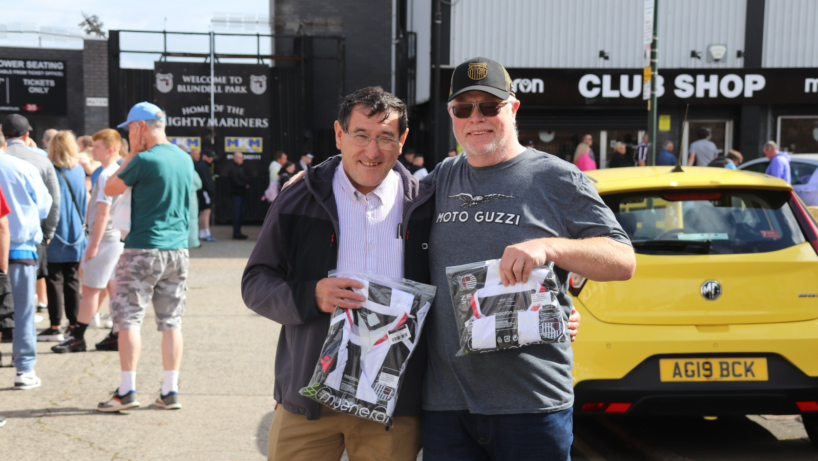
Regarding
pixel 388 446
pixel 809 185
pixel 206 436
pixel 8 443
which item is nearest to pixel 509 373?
pixel 388 446

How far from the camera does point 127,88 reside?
2009 cm

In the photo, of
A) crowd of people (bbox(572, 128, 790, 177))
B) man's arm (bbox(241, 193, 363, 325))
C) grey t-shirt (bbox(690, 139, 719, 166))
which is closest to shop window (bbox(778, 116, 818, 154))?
crowd of people (bbox(572, 128, 790, 177))

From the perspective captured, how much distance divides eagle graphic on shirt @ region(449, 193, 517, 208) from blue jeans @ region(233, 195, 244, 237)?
15380 millimetres

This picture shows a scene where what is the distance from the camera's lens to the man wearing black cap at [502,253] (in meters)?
2.52

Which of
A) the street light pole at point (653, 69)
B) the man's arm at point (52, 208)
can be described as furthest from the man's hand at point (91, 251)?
the street light pole at point (653, 69)

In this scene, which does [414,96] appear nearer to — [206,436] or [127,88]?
[127,88]

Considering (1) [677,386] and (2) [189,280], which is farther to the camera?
(2) [189,280]

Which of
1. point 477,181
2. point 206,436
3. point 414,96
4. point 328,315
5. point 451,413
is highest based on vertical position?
point 414,96

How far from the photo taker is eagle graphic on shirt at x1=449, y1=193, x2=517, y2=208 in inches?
101

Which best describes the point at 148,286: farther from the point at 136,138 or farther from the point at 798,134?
the point at 798,134

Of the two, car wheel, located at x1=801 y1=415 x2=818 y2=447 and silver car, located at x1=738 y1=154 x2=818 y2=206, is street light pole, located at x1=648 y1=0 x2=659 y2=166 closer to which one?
silver car, located at x1=738 y1=154 x2=818 y2=206

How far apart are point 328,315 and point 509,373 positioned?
0.59m

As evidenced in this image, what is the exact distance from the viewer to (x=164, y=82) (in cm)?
2008

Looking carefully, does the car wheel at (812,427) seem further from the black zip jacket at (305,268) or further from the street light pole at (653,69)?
the street light pole at (653,69)
